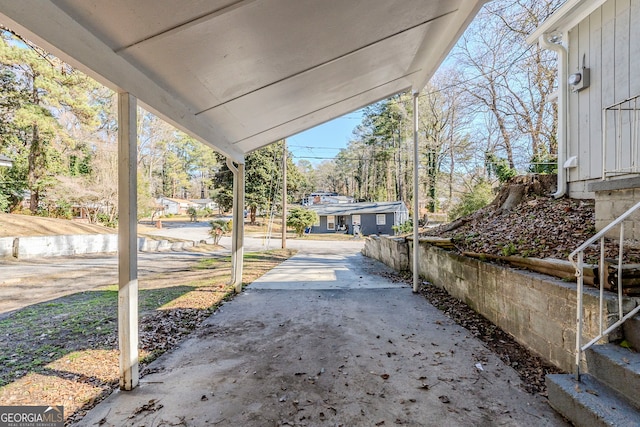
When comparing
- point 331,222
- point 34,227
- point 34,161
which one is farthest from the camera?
point 331,222

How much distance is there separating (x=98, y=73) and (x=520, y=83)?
1270 centimetres

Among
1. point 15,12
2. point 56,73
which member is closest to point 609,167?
point 15,12

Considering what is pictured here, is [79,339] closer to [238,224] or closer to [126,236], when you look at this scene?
[126,236]

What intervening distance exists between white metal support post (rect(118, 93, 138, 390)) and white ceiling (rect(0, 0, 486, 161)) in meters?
0.23

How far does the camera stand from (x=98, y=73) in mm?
1876

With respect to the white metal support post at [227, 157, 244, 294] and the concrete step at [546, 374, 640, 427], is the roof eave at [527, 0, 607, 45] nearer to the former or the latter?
the concrete step at [546, 374, 640, 427]

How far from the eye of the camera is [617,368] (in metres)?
1.71

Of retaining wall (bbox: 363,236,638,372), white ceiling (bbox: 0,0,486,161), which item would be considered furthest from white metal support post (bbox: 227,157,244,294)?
retaining wall (bbox: 363,236,638,372)

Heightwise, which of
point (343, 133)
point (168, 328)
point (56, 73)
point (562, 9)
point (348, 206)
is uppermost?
point (343, 133)

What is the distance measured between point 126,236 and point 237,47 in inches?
66.3

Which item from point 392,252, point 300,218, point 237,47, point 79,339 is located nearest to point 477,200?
point 392,252

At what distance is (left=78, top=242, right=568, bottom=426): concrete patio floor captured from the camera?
1.92m

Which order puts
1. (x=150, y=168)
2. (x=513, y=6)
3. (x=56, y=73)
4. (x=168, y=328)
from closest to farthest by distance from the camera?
(x=168, y=328) → (x=513, y=6) → (x=56, y=73) → (x=150, y=168)

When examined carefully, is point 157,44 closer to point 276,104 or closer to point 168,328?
point 276,104
